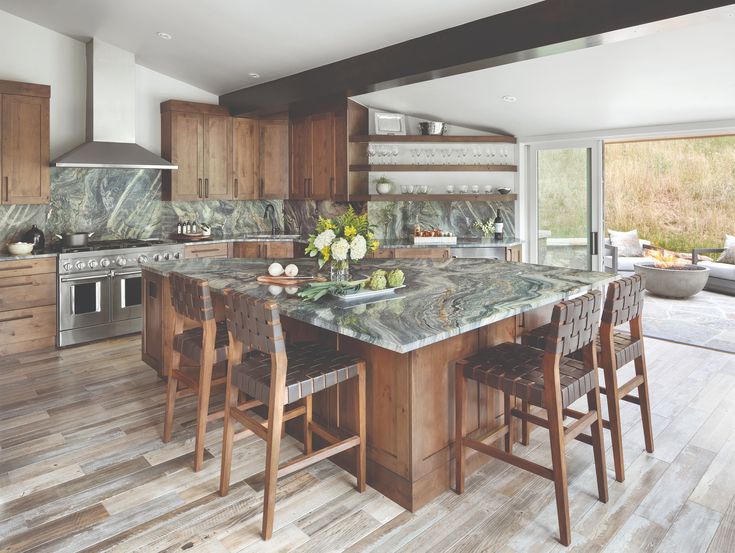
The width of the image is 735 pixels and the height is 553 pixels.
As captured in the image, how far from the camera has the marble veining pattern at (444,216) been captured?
663 cm

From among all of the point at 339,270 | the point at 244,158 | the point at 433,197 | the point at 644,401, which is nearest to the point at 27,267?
the point at 244,158

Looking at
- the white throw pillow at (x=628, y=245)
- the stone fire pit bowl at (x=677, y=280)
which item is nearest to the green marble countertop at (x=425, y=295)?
the stone fire pit bowl at (x=677, y=280)

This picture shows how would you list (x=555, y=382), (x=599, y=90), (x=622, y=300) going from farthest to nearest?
(x=599, y=90) < (x=622, y=300) < (x=555, y=382)

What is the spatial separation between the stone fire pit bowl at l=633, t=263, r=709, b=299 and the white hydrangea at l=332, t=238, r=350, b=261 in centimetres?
566

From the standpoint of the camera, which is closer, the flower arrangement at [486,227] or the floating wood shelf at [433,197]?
the floating wood shelf at [433,197]

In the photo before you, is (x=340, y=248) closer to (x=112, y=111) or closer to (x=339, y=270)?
(x=339, y=270)

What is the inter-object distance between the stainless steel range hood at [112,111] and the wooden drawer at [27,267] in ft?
3.53

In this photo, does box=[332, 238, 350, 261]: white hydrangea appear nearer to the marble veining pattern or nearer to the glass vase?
the glass vase

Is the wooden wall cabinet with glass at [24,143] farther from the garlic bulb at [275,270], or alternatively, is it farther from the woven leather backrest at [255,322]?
the woven leather backrest at [255,322]

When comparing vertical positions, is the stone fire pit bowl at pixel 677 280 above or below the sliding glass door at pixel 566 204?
below

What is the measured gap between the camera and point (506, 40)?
3.62m

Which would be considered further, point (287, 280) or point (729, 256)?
point (729, 256)

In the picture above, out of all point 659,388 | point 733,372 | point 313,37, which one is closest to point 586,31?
point 313,37

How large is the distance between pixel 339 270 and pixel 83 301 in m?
3.40
